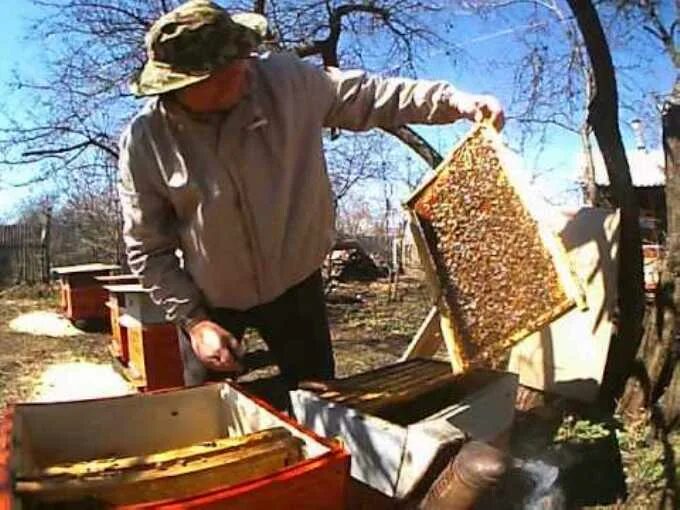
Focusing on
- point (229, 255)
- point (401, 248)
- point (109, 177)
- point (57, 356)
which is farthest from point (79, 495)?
point (401, 248)

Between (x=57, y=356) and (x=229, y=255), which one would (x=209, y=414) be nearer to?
(x=229, y=255)

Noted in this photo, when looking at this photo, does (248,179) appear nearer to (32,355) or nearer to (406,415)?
(406,415)

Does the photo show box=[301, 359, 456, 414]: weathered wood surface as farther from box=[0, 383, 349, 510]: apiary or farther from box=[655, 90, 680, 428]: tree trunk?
box=[655, 90, 680, 428]: tree trunk

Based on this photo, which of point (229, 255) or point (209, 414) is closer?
point (209, 414)

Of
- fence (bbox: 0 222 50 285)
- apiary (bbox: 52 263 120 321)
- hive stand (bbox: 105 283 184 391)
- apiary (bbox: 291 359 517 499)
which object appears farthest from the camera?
fence (bbox: 0 222 50 285)

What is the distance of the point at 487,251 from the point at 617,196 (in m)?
1.35

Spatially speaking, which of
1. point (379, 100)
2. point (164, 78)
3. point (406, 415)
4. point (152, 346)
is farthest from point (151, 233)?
point (152, 346)

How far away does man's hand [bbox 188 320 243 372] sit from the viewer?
147 cm

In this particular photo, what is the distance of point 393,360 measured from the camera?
17.0 ft

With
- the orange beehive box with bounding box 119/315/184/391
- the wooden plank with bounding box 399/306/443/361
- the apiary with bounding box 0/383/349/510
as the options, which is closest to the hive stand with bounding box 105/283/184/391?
the orange beehive box with bounding box 119/315/184/391

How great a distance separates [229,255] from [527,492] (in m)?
Answer: 0.83

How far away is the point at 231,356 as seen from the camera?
1.48 m

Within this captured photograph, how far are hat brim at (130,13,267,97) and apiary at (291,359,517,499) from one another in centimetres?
64

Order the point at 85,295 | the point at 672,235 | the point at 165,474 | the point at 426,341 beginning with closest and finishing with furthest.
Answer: the point at 165,474 → the point at 426,341 → the point at 672,235 → the point at 85,295
